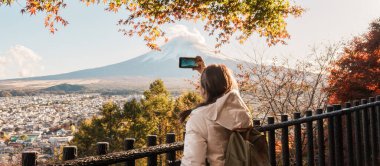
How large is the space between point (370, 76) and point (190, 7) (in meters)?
8.94

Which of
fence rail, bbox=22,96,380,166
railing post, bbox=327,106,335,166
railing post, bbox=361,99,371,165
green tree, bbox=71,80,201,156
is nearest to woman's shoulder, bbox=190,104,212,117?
fence rail, bbox=22,96,380,166

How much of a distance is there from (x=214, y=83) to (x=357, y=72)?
1477 cm

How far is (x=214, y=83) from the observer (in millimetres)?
2449

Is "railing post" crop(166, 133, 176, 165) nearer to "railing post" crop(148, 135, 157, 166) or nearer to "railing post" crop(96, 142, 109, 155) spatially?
"railing post" crop(148, 135, 157, 166)

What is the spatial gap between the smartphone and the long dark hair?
0.18m

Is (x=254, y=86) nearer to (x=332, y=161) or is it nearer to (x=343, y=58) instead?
(x=343, y=58)

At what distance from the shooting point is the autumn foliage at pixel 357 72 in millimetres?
15016

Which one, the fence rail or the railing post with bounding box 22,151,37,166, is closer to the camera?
the railing post with bounding box 22,151,37,166

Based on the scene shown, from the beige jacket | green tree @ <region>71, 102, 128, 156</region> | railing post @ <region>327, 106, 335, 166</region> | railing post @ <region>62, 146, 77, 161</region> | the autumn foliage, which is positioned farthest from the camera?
green tree @ <region>71, 102, 128, 156</region>

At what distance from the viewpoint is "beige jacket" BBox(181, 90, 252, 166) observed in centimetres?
234

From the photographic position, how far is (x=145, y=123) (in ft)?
128

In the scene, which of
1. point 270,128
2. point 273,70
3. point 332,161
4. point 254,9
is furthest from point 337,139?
point 273,70

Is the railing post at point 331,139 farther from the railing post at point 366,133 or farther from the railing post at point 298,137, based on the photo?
the railing post at point 366,133

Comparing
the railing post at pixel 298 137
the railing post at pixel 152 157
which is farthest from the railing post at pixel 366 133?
the railing post at pixel 152 157
